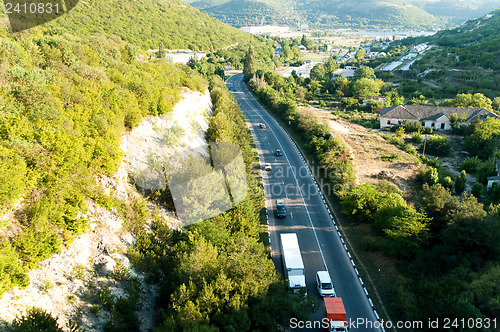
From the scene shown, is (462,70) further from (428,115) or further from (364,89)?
(428,115)

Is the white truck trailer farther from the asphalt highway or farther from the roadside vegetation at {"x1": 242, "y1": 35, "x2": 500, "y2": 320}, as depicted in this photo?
the roadside vegetation at {"x1": 242, "y1": 35, "x2": 500, "y2": 320}

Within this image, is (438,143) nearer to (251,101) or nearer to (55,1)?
(251,101)

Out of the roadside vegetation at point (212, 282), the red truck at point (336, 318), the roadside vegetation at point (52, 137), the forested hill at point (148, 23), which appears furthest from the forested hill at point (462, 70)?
the roadside vegetation at point (212, 282)

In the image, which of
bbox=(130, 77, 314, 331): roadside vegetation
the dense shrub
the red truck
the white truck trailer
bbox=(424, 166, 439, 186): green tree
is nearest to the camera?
bbox=(130, 77, 314, 331): roadside vegetation

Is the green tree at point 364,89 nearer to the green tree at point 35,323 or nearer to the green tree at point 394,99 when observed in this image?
the green tree at point 394,99

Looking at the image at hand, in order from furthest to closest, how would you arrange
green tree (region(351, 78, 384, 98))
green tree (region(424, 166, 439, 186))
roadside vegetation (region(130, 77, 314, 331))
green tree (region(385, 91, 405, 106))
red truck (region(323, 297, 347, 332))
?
green tree (region(351, 78, 384, 98))
green tree (region(385, 91, 405, 106))
green tree (region(424, 166, 439, 186))
red truck (region(323, 297, 347, 332))
roadside vegetation (region(130, 77, 314, 331))

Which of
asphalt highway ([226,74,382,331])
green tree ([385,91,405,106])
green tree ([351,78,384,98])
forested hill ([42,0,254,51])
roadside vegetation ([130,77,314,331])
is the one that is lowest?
asphalt highway ([226,74,382,331])

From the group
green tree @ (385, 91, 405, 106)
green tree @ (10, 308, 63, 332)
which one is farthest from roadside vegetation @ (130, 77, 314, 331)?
green tree @ (385, 91, 405, 106)
